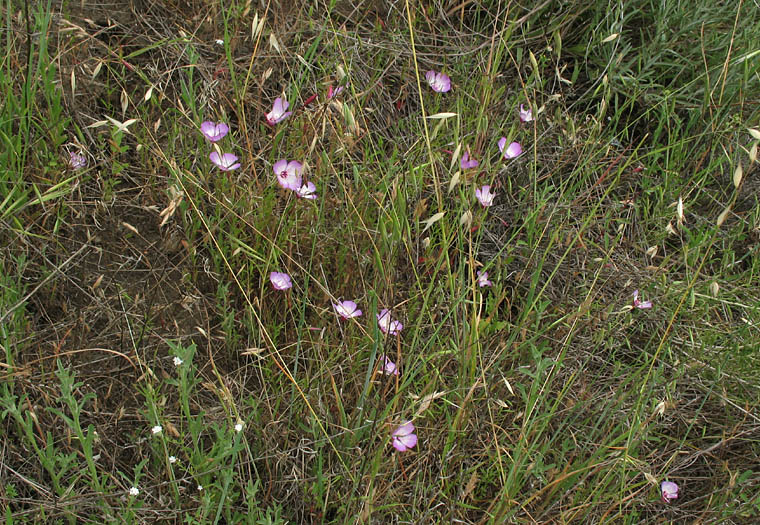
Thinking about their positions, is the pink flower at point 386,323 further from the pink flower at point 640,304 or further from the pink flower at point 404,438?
the pink flower at point 640,304

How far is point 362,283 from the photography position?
1.92 meters

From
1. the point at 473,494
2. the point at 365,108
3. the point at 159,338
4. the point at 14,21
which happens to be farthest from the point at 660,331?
the point at 14,21

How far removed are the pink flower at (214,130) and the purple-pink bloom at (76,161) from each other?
13.1 inches

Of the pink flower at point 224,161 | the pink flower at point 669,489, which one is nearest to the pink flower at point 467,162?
the pink flower at point 224,161

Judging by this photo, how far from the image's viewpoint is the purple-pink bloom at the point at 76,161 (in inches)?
76.6

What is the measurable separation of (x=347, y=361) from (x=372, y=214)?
43cm

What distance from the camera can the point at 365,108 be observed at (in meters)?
2.24

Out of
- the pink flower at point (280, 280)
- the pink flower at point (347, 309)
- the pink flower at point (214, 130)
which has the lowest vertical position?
the pink flower at point (347, 309)

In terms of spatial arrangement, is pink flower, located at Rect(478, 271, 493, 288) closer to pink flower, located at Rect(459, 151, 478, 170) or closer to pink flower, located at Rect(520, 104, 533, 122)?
pink flower, located at Rect(459, 151, 478, 170)

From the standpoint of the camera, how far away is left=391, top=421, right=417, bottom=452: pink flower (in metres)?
1.65

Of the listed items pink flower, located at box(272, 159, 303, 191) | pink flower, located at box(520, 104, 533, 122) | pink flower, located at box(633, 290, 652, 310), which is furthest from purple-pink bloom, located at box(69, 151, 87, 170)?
pink flower, located at box(633, 290, 652, 310)

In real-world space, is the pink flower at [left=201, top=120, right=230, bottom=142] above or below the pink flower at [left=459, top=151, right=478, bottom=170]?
above

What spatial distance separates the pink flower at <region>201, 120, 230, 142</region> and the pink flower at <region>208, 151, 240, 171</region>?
6 centimetres

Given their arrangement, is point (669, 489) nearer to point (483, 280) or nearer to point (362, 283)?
point (483, 280)
